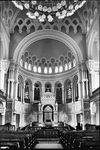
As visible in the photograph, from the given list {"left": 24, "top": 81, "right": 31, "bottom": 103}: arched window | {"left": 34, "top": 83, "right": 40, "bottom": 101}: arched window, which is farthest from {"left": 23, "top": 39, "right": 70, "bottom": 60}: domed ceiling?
{"left": 24, "top": 81, "right": 31, "bottom": 103}: arched window

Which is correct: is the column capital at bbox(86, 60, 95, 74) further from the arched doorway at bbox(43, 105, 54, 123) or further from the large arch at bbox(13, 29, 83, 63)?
the arched doorway at bbox(43, 105, 54, 123)

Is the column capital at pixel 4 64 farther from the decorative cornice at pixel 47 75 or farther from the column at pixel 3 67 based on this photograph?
the decorative cornice at pixel 47 75

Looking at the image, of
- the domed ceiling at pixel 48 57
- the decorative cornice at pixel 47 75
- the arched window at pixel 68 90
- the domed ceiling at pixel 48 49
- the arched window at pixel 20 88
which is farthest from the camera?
the domed ceiling at pixel 48 49

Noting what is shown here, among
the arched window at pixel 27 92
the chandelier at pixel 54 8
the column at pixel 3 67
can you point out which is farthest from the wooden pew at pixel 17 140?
the arched window at pixel 27 92

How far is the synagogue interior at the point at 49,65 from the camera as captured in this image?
24.5 m

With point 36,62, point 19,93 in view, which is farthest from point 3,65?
point 36,62

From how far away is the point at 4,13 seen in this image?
25.9m

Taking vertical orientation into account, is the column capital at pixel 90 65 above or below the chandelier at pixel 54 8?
below

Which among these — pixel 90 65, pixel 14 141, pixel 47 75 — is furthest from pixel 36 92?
pixel 14 141

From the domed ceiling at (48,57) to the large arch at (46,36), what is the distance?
14.0 feet

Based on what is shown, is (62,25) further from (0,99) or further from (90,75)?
(0,99)

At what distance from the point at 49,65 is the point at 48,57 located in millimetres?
1687

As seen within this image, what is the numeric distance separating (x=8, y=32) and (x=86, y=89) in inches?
600

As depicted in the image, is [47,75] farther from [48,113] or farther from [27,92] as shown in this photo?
[48,113]
